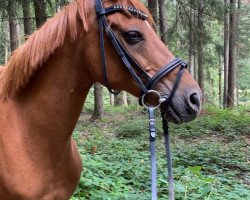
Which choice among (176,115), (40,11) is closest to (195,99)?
(176,115)

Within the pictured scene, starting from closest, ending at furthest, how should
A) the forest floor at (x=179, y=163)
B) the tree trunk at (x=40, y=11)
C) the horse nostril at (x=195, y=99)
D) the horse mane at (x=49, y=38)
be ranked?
the horse nostril at (x=195, y=99)
the horse mane at (x=49, y=38)
the forest floor at (x=179, y=163)
the tree trunk at (x=40, y=11)

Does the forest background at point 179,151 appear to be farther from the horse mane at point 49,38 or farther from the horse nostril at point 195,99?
the horse nostril at point 195,99

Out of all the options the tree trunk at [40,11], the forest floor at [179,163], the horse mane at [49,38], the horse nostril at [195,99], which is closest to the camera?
the horse nostril at [195,99]

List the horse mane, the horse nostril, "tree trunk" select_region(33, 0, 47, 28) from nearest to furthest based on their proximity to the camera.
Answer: the horse nostril, the horse mane, "tree trunk" select_region(33, 0, 47, 28)

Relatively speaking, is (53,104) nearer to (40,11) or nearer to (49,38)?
(49,38)

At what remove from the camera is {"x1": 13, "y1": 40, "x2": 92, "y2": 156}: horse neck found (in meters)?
2.44

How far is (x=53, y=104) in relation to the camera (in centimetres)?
246

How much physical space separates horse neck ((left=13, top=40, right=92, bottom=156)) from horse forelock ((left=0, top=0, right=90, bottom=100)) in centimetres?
7

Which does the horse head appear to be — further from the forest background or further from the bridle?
the forest background

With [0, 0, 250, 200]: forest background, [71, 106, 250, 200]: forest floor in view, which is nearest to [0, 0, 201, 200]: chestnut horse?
[0, 0, 250, 200]: forest background

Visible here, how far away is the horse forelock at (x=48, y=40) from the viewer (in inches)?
92.4

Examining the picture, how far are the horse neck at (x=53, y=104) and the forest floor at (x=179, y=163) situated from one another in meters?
1.86

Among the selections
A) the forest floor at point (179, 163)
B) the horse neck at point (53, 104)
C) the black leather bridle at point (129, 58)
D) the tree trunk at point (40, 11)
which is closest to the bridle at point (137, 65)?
the black leather bridle at point (129, 58)

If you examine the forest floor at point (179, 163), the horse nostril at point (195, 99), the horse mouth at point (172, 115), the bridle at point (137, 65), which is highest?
the bridle at point (137, 65)
